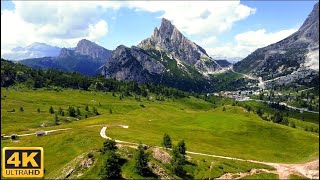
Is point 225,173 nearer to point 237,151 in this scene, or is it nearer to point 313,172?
point 313,172

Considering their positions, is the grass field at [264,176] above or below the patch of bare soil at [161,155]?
below

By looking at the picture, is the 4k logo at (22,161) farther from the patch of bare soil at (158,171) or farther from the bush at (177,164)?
the bush at (177,164)

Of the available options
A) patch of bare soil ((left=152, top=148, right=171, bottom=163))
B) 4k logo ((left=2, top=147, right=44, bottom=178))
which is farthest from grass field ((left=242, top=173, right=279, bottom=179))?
4k logo ((left=2, top=147, right=44, bottom=178))

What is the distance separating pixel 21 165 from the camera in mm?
86562

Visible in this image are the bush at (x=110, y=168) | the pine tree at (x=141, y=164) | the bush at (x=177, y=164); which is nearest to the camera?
the bush at (x=110, y=168)

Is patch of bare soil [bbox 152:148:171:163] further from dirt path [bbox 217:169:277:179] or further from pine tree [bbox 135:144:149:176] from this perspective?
dirt path [bbox 217:169:277:179]

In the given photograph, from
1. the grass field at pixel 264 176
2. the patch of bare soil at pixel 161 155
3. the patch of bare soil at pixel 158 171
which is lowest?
the grass field at pixel 264 176

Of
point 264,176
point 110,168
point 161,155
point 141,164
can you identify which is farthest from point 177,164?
point 264,176

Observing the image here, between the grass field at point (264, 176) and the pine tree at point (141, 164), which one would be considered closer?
the pine tree at point (141, 164)

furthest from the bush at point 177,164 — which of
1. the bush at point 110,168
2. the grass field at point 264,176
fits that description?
the grass field at point 264,176

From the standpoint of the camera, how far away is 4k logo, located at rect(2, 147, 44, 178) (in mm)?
83312

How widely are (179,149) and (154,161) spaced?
14.8 meters

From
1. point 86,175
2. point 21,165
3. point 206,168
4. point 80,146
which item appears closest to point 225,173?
point 206,168

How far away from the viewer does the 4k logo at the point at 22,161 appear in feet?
273
